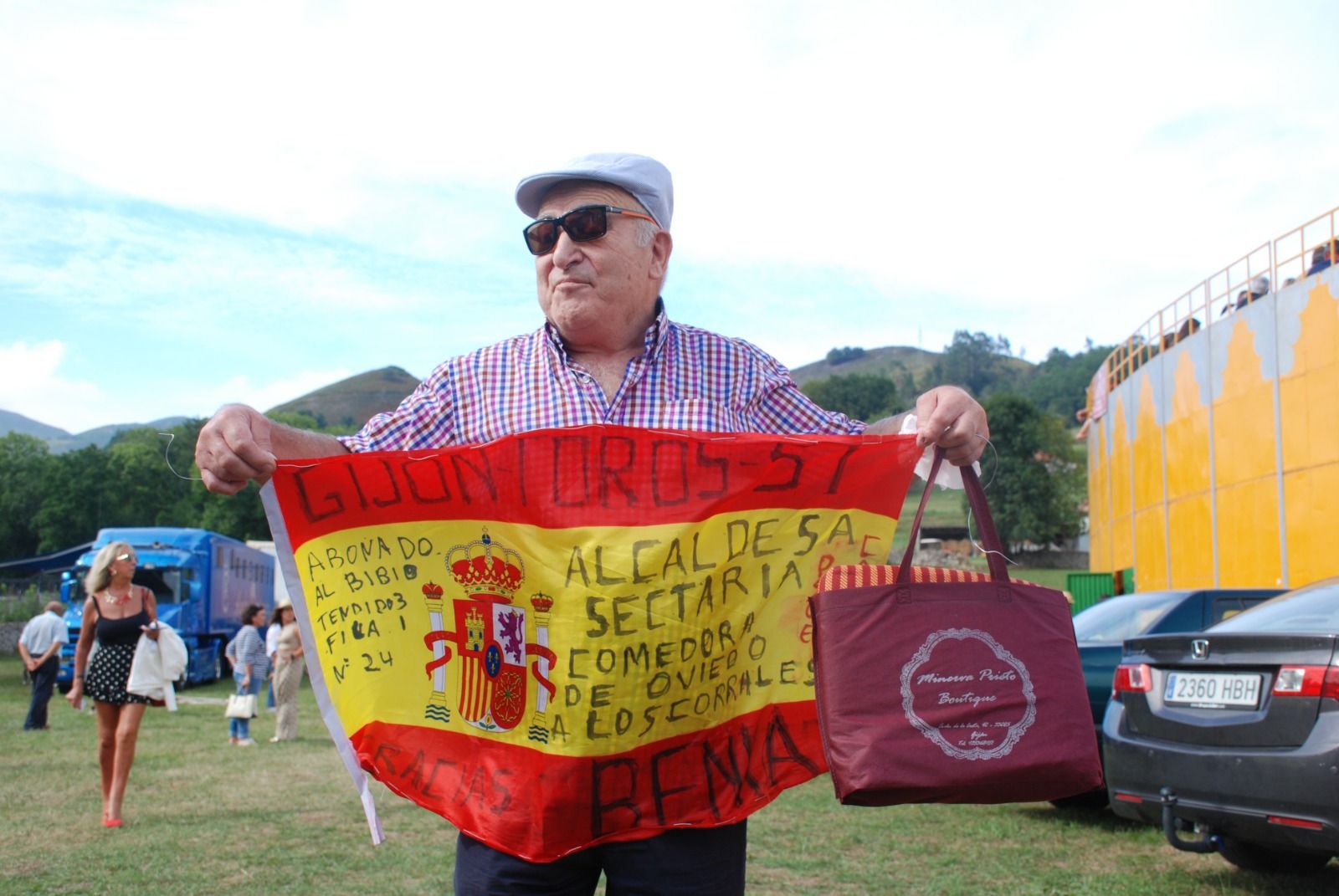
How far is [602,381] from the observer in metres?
2.70

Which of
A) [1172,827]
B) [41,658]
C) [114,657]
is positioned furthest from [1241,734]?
[41,658]

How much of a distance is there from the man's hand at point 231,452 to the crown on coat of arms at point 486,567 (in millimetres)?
432

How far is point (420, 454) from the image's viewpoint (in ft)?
8.70

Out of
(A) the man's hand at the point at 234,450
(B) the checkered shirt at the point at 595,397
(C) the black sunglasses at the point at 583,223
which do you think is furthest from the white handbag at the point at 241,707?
(C) the black sunglasses at the point at 583,223

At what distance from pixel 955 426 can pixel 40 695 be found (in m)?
17.2

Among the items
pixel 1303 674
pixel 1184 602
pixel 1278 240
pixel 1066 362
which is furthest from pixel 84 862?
pixel 1066 362

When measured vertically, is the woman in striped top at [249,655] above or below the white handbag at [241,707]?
above

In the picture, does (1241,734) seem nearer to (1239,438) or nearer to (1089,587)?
(1239,438)

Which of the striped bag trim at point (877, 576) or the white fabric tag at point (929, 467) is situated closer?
the striped bag trim at point (877, 576)

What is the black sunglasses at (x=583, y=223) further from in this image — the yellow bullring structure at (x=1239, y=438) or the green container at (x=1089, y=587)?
the green container at (x=1089, y=587)

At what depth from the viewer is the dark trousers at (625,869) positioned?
2346 millimetres

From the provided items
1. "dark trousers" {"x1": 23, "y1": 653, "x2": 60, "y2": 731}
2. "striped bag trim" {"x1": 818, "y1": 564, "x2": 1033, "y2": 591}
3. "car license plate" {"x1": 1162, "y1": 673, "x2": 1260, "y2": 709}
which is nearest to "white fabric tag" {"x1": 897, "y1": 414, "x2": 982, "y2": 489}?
"striped bag trim" {"x1": 818, "y1": 564, "x2": 1033, "y2": 591}

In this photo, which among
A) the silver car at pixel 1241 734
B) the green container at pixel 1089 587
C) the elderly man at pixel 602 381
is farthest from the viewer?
→ the green container at pixel 1089 587

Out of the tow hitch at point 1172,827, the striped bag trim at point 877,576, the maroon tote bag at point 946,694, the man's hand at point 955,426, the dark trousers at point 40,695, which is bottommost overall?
the dark trousers at point 40,695
